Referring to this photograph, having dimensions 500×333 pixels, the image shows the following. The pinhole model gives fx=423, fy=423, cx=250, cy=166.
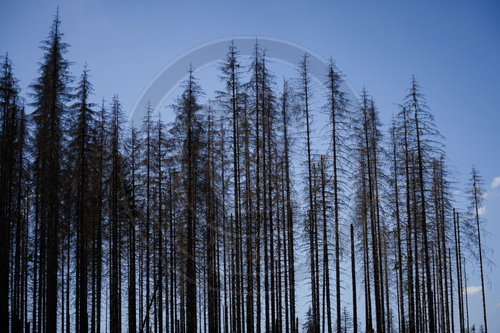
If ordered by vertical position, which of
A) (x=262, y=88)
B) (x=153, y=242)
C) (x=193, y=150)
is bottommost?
(x=153, y=242)

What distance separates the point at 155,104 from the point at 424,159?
17140 mm

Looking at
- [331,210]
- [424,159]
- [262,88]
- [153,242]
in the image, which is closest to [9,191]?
[153,242]

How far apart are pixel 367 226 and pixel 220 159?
10.8 meters

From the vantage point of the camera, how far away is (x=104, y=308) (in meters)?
38.8

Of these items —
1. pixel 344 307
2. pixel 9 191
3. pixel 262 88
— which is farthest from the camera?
pixel 344 307

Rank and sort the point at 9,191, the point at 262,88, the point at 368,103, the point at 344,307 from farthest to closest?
the point at 344,307
the point at 368,103
the point at 9,191
the point at 262,88

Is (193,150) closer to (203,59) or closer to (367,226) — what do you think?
(203,59)

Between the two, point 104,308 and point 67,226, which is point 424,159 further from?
point 104,308

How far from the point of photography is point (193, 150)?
23672 mm

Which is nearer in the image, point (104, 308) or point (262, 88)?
point (262, 88)

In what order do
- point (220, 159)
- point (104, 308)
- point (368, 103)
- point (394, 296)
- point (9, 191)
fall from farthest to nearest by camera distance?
1. point (104, 308)
2. point (394, 296)
3. point (220, 159)
4. point (368, 103)
5. point (9, 191)

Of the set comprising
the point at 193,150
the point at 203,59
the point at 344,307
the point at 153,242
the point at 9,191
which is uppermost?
the point at 203,59

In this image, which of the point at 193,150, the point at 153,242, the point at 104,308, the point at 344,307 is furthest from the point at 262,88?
the point at 344,307

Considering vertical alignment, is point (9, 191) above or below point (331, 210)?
above
